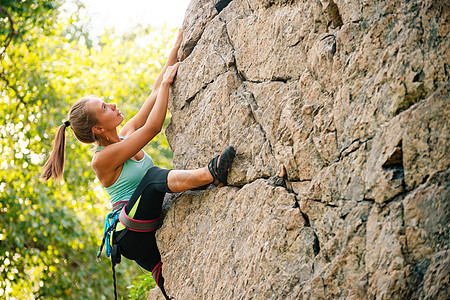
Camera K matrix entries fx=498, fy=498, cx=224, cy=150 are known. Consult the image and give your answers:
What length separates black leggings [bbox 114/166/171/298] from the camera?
320 cm

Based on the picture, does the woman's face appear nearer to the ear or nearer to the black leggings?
the ear

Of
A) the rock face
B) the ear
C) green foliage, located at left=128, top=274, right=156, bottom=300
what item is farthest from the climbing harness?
green foliage, located at left=128, top=274, right=156, bottom=300

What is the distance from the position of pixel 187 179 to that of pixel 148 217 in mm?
471

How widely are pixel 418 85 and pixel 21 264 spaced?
7.06 meters

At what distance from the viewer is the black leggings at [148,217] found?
3199 millimetres

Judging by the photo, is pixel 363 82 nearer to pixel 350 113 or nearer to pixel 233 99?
pixel 350 113

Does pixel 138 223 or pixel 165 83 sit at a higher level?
pixel 165 83

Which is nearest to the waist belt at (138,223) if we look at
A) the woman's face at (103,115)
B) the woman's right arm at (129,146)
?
the woman's right arm at (129,146)

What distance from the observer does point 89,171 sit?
28.9 ft

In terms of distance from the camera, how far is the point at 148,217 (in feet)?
11.1

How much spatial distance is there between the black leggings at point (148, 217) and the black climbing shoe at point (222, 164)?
1.10 ft

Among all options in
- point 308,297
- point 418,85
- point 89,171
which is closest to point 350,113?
point 418,85

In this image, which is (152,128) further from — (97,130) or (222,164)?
(222,164)

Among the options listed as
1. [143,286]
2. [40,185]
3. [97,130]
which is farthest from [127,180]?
[40,185]
